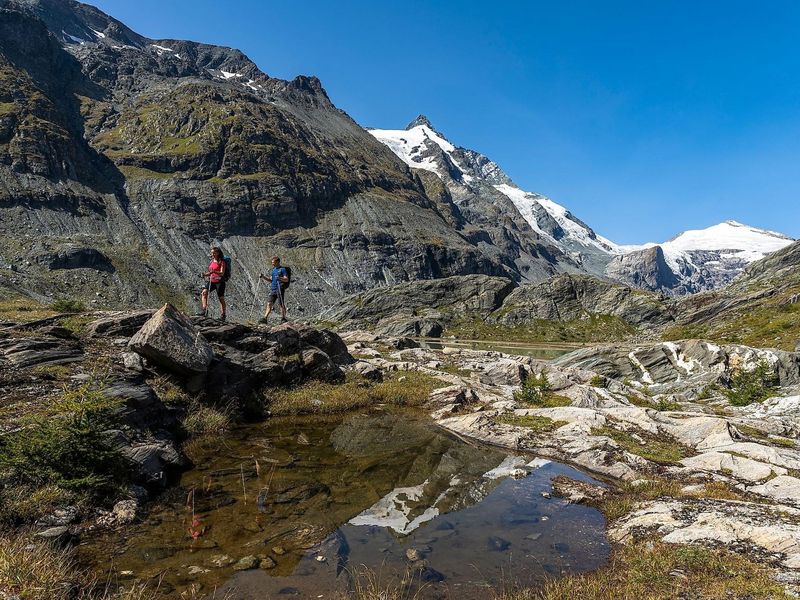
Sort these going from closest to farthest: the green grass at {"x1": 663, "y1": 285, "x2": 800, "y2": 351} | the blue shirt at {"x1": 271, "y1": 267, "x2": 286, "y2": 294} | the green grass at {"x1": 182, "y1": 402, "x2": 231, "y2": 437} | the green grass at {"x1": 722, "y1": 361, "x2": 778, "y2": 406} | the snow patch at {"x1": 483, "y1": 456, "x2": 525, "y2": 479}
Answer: the snow patch at {"x1": 483, "y1": 456, "x2": 525, "y2": 479}
the green grass at {"x1": 182, "y1": 402, "x2": 231, "y2": 437}
the blue shirt at {"x1": 271, "y1": 267, "x2": 286, "y2": 294}
the green grass at {"x1": 722, "y1": 361, "x2": 778, "y2": 406}
the green grass at {"x1": 663, "y1": 285, "x2": 800, "y2": 351}

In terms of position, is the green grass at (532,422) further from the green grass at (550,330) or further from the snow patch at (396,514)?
the green grass at (550,330)

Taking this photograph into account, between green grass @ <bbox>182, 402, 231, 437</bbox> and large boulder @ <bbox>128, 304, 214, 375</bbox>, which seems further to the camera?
large boulder @ <bbox>128, 304, 214, 375</bbox>

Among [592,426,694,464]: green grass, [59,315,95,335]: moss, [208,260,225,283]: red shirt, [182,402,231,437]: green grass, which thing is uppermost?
[208,260,225,283]: red shirt

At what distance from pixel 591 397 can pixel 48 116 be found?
222989 mm

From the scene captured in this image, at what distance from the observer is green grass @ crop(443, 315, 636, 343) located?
441 feet

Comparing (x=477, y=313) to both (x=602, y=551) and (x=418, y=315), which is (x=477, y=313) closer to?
(x=418, y=315)

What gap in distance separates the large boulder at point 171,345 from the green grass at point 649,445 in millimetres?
16716

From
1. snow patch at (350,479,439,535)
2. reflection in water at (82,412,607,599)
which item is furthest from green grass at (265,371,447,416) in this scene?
snow patch at (350,479,439,535)

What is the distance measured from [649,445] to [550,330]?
430 feet

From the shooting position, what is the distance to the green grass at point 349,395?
20766 millimetres

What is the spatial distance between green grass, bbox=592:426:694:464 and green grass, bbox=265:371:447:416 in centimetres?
1012

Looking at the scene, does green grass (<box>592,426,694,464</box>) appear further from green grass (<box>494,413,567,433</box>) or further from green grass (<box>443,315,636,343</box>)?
green grass (<box>443,315,636,343</box>)

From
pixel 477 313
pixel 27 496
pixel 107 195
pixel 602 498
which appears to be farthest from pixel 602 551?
pixel 107 195

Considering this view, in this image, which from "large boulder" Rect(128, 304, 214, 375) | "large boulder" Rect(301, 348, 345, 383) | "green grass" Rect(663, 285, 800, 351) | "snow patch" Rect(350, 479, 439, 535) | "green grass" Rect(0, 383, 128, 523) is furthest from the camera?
"green grass" Rect(663, 285, 800, 351)
